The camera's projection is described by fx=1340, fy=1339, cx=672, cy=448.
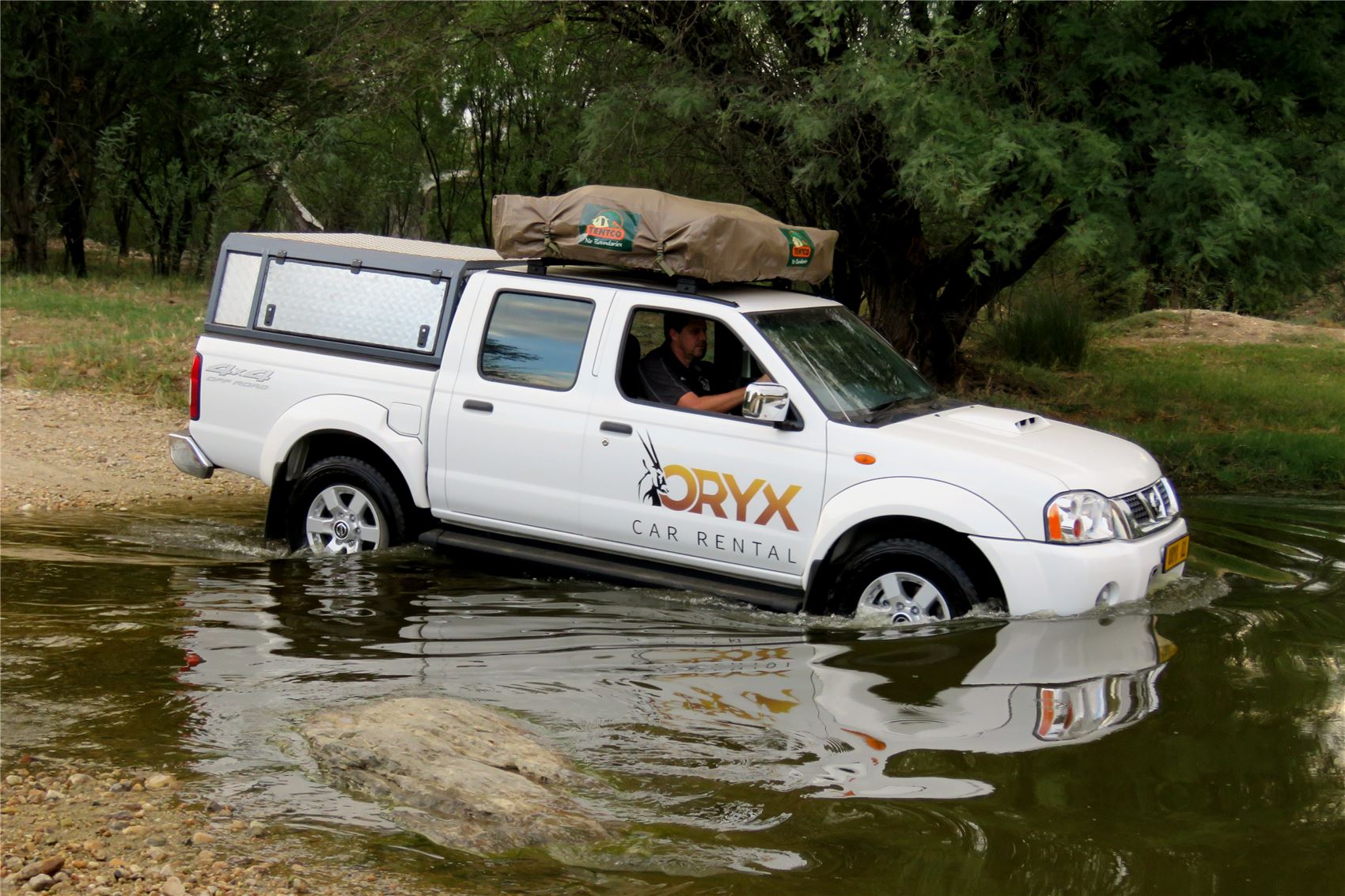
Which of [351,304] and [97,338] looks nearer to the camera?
[351,304]

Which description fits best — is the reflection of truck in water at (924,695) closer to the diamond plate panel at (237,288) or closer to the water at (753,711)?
the water at (753,711)

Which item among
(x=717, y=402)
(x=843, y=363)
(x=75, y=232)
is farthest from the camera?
(x=75, y=232)

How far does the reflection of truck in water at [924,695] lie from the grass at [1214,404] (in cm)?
570

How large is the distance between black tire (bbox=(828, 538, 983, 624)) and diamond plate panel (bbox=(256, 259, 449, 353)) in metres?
2.73

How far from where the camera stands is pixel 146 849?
3824 mm

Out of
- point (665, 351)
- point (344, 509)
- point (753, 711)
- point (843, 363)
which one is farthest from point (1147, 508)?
point (344, 509)

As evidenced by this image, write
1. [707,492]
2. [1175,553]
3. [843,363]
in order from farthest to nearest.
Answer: [843,363] → [707,492] → [1175,553]

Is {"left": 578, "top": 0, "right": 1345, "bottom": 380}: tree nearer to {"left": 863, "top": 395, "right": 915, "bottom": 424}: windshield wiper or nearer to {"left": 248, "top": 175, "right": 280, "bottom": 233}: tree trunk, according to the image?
{"left": 863, "top": 395, "right": 915, "bottom": 424}: windshield wiper

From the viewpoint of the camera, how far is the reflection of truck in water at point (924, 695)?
486 cm

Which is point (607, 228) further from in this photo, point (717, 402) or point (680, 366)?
point (717, 402)

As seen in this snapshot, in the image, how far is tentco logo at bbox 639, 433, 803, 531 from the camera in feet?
21.2

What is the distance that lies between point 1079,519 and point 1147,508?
1.95ft

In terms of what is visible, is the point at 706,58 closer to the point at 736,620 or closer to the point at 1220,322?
the point at 736,620

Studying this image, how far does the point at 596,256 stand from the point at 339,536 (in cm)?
227
